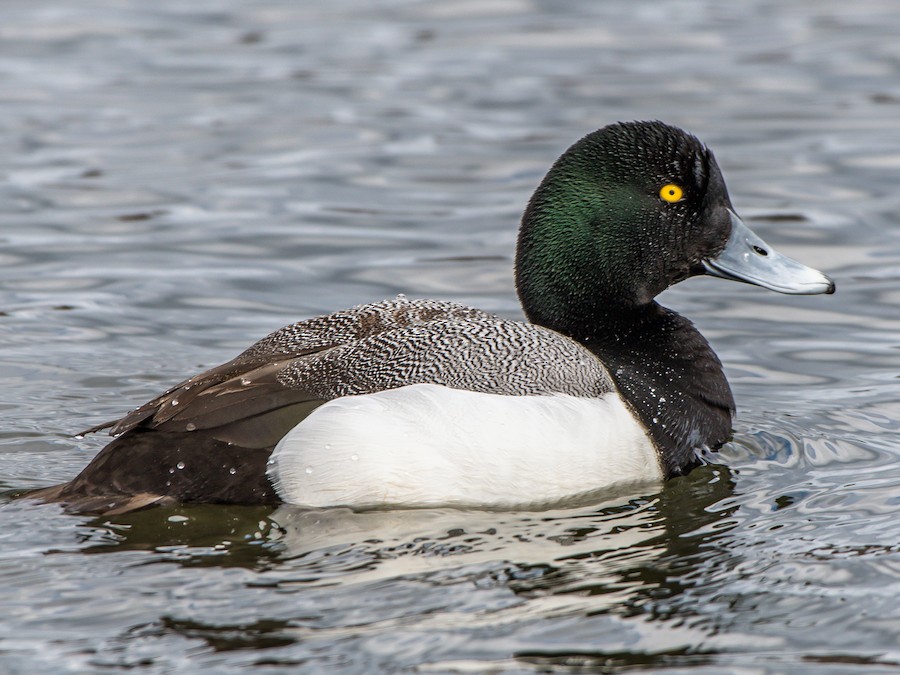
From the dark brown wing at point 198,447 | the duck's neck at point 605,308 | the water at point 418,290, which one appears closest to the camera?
the water at point 418,290

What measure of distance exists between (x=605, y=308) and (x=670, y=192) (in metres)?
0.58

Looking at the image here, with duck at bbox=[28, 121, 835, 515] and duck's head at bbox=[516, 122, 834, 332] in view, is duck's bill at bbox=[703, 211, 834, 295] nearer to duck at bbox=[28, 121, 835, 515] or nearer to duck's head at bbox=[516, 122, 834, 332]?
duck at bbox=[28, 121, 835, 515]

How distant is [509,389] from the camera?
580 centimetres

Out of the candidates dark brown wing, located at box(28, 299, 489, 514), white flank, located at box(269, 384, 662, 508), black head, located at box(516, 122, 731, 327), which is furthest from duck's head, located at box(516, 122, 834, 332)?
dark brown wing, located at box(28, 299, 489, 514)

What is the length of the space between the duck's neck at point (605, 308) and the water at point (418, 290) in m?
0.30

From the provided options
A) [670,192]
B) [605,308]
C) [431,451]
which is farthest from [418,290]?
[431,451]

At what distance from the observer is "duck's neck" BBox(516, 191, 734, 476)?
21.4ft

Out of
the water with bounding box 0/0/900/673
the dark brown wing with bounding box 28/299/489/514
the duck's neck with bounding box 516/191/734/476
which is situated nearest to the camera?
the water with bounding box 0/0/900/673

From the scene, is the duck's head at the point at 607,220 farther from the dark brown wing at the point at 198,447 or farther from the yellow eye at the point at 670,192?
the dark brown wing at the point at 198,447

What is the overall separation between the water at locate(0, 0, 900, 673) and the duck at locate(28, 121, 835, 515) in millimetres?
144

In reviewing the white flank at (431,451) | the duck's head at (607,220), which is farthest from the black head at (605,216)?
the white flank at (431,451)

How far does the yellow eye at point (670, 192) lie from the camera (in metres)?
6.60

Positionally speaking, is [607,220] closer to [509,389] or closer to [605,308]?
[605,308]

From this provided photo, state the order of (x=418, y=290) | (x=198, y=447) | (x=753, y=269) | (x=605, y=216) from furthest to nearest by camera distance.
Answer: (x=418, y=290) < (x=753, y=269) < (x=605, y=216) < (x=198, y=447)
